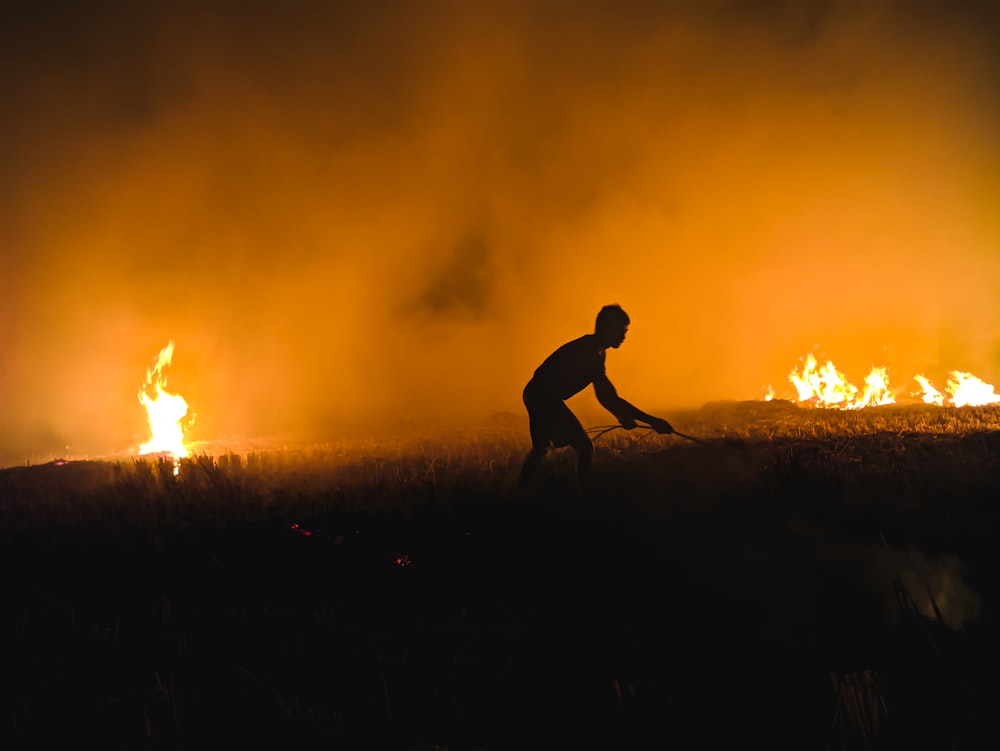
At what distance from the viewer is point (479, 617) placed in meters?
3.15

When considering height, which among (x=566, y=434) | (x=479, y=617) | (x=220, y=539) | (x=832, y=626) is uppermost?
(x=566, y=434)

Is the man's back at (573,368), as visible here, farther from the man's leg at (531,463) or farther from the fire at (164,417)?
the fire at (164,417)

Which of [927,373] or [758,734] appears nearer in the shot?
[758,734]

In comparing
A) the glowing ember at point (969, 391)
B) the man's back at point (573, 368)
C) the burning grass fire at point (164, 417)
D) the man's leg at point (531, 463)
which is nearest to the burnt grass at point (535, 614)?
the man's leg at point (531, 463)

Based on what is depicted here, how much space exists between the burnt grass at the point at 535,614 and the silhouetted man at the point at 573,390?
410 millimetres

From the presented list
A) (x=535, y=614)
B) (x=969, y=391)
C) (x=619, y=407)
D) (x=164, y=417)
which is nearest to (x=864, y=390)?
(x=969, y=391)

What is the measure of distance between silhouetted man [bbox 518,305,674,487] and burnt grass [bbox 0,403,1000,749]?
410 mm

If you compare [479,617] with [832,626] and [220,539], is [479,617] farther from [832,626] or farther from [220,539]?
[220,539]

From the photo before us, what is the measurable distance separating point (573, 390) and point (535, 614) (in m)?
3.07

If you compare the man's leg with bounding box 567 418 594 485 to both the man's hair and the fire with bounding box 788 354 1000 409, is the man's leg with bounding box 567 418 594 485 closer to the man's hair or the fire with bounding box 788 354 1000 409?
the man's hair

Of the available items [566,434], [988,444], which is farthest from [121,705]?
[988,444]

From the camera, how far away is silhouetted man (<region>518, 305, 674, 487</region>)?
18.6 ft

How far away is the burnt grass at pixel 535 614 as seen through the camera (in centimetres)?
213

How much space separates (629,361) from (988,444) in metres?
27.5
